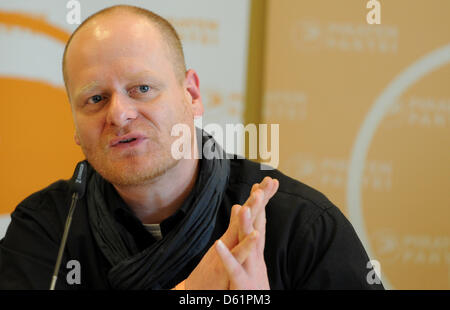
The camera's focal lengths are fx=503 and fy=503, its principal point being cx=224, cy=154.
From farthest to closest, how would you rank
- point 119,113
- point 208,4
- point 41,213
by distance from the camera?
point 208,4 < point 41,213 < point 119,113

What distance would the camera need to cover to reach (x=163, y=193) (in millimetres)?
1276

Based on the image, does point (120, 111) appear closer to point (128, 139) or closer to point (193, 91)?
point (128, 139)

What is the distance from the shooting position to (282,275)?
117 centimetres

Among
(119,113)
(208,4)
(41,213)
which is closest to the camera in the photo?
(119,113)

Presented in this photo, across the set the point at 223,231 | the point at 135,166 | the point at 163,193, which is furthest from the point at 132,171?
the point at 223,231

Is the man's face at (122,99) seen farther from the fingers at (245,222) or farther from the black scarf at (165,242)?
the fingers at (245,222)

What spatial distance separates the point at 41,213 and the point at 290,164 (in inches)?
38.8

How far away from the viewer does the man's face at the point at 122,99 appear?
117 cm

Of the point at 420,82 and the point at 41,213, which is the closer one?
the point at 41,213

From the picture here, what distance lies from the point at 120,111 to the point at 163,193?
0.25 meters

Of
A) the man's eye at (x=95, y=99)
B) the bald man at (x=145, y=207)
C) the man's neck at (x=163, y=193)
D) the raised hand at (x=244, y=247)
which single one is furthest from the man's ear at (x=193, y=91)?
the raised hand at (x=244, y=247)

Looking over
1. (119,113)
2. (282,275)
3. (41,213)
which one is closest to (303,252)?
(282,275)

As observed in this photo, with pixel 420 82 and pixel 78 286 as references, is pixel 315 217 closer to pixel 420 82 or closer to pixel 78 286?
pixel 78 286

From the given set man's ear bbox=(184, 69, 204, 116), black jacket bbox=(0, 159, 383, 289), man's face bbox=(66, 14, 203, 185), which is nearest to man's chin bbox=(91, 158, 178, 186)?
man's face bbox=(66, 14, 203, 185)
